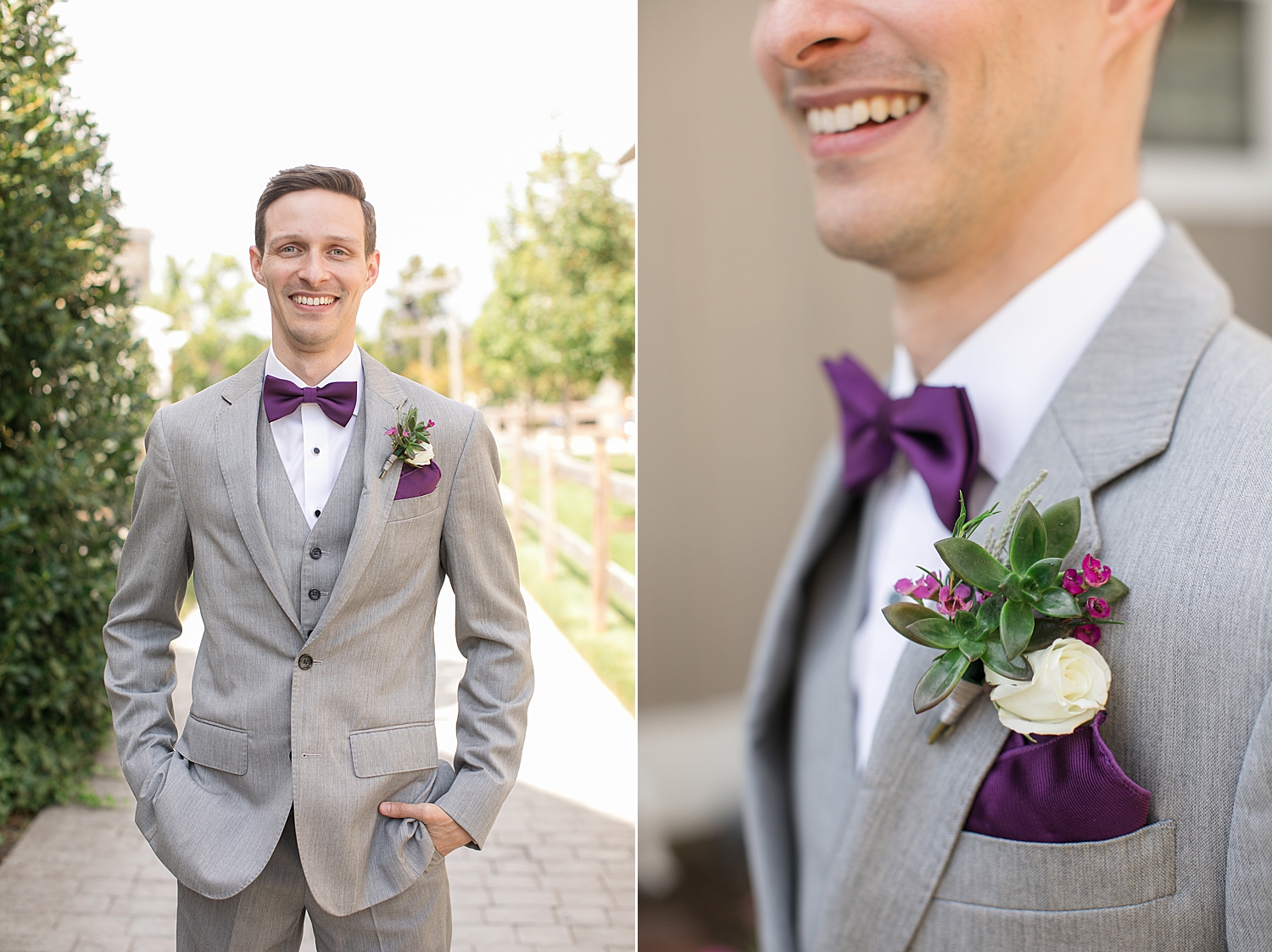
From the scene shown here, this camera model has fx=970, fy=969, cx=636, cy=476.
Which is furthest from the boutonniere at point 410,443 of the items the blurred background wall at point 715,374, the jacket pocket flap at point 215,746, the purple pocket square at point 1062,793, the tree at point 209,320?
the blurred background wall at point 715,374

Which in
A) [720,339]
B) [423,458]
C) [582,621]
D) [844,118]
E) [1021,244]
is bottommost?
[720,339]

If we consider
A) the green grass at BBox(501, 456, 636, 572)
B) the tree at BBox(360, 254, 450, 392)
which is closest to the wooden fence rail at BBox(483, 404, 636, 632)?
the green grass at BBox(501, 456, 636, 572)

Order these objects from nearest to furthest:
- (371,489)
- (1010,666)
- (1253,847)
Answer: (1253,847)
(1010,666)
(371,489)

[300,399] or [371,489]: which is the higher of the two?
[300,399]

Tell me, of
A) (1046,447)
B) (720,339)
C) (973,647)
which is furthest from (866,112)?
(720,339)

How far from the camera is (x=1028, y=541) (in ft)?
3.51

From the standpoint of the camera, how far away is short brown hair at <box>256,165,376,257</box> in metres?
1.22

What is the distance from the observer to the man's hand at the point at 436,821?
1.20 m

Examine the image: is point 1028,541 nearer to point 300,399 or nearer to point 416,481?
point 416,481

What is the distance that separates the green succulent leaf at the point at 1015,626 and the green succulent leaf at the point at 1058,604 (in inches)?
0.7

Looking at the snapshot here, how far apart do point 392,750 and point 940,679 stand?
0.66 m

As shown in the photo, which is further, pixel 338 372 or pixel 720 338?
pixel 720 338

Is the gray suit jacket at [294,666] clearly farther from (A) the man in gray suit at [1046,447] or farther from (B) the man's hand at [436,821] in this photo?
(A) the man in gray suit at [1046,447]

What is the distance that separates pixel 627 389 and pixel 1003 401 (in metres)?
0.64
